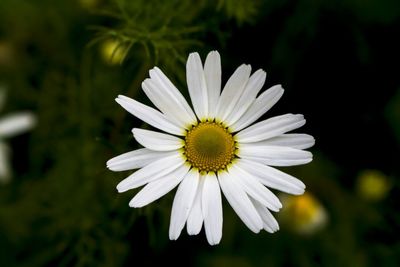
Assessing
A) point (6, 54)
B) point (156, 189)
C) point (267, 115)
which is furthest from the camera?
point (6, 54)

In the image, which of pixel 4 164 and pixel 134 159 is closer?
pixel 134 159

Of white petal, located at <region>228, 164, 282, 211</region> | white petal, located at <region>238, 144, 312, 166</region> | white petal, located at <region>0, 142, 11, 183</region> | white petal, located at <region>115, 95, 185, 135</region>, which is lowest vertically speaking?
white petal, located at <region>228, 164, 282, 211</region>

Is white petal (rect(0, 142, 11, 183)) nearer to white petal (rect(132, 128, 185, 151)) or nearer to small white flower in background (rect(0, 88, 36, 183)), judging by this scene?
small white flower in background (rect(0, 88, 36, 183))

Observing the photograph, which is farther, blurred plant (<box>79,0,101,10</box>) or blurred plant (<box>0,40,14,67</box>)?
blurred plant (<box>0,40,14,67</box>)

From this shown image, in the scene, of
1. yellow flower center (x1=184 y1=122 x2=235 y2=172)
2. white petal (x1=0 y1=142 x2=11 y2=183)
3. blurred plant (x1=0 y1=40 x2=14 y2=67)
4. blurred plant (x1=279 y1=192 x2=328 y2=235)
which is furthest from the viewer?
blurred plant (x1=0 y1=40 x2=14 y2=67)

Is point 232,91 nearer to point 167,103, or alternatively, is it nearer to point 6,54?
point 167,103

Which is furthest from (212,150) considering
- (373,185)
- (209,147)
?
(373,185)

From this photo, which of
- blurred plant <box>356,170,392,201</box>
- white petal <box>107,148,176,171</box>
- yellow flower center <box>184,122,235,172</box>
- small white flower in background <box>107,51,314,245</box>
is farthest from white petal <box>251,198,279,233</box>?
blurred plant <box>356,170,392,201</box>

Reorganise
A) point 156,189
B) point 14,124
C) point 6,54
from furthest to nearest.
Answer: point 6,54 < point 14,124 < point 156,189
